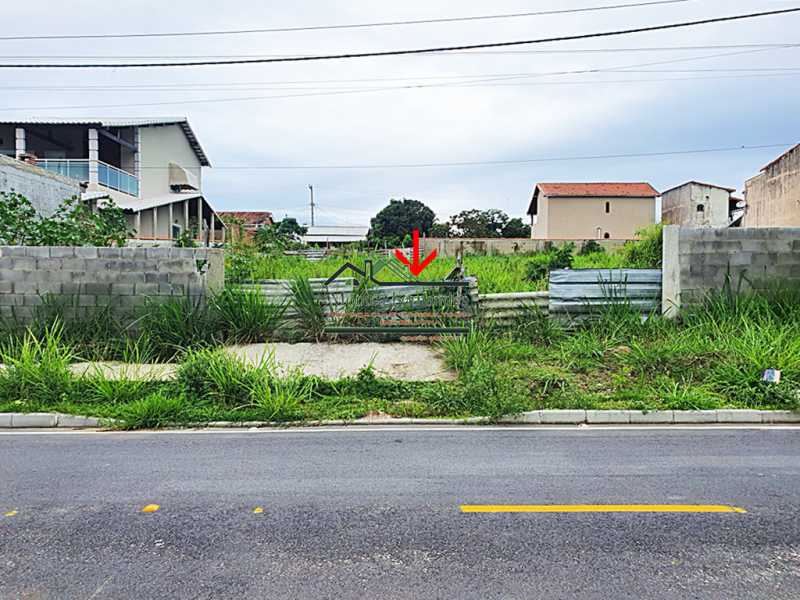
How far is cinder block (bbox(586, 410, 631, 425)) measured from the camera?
26.6 ft

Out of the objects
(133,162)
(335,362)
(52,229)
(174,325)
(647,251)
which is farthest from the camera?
(133,162)

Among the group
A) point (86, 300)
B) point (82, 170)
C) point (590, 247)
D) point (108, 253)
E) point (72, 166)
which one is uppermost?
point (72, 166)

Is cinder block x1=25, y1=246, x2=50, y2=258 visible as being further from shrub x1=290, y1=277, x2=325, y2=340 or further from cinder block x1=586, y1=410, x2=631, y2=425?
cinder block x1=586, y1=410, x2=631, y2=425

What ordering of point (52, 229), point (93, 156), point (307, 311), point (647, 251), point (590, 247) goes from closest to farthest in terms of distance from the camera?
point (307, 311) → point (52, 229) → point (647, 251) → point (93, 156) → point (590, 247)

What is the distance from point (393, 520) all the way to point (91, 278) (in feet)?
29.8

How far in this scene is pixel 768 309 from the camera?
447 inches

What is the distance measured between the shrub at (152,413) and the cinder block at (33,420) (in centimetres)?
90

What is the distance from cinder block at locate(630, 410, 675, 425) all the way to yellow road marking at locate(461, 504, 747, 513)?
3148 mm

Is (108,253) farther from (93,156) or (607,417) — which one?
(93,156)

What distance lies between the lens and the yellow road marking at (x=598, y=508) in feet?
16.0

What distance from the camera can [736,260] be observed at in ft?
39.2

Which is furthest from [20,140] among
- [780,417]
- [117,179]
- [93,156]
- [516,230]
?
[516,230]

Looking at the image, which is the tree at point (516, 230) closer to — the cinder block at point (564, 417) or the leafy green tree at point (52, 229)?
the leafy green tree at point (52, 229)

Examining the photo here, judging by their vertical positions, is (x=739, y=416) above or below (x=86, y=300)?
below
